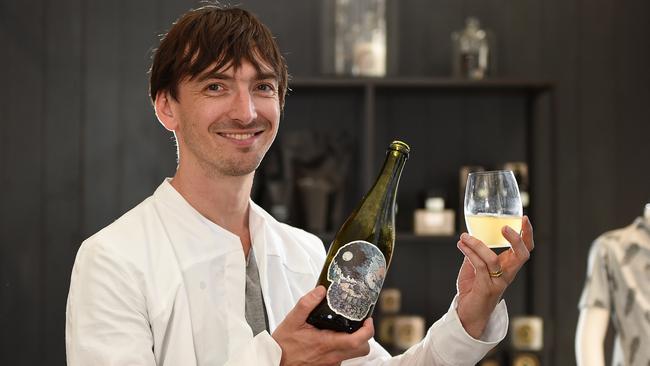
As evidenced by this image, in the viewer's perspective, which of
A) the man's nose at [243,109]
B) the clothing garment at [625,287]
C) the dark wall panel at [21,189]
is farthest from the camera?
the dark wall panel at [21,189]

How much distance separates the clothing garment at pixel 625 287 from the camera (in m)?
2.71

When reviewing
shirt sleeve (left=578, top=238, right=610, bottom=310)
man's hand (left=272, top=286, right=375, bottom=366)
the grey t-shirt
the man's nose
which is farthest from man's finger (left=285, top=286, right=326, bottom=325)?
shirt sleeve (left=578, top=238, right=610, bottom=310)

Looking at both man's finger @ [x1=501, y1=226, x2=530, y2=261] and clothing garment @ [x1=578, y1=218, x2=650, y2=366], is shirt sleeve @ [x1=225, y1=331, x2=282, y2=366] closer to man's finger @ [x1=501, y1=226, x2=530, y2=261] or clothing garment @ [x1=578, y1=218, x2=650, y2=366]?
man's finger @ [x1=501, y1=226, x2=530, y2=261]

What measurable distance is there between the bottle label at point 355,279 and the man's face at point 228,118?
0.89ft

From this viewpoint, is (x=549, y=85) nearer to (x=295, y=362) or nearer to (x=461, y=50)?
(x=461, y=50)

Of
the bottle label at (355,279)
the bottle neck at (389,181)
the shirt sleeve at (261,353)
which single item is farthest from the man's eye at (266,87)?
the shirt sleeve at (261,353)

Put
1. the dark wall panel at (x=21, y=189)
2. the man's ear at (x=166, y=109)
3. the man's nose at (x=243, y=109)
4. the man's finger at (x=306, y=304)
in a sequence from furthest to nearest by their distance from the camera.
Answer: the dark wall panel at (x=21, y=189)
the man's ear at (x=166, y=109)
the man's nose at (x=243, y=109)
the man's finger at (x=306, y=304)

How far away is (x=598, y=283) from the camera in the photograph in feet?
9.22

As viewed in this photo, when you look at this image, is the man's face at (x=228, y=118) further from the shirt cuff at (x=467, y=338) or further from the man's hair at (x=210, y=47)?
the shirt cuff at (x=467, y=338)

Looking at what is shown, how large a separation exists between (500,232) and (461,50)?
1977mm

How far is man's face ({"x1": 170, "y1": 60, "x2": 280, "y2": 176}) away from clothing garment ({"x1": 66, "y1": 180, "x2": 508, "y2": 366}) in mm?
113

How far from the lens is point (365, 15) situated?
335cm

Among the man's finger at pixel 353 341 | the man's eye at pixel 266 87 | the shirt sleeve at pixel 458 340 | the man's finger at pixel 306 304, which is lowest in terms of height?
the shirt sleeve at pixel 458 340

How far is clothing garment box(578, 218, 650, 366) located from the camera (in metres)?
2.71
